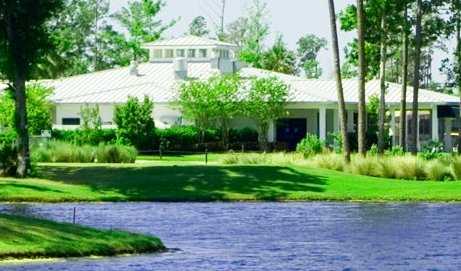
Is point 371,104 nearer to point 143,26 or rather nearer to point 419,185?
point 419,185

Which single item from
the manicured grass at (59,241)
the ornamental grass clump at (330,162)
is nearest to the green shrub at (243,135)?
the ornamental grass clump at (330,162)

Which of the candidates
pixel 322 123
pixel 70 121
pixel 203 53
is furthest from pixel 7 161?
pixel 203 53

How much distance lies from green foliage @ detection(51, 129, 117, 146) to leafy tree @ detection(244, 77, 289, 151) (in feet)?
31.0

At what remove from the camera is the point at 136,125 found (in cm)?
8569

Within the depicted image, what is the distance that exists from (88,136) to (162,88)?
45.8 feet

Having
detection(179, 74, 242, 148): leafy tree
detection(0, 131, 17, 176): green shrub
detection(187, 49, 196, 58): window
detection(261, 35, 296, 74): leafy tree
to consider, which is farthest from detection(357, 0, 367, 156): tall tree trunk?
detection(261, 35, 296, 74): leafy tree

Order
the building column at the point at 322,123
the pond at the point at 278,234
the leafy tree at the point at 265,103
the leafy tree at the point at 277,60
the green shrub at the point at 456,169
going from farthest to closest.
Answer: the leafy tree at the point at 277,60 → the leafy tree at the point at 265,103 → the building column at the point at 322,123 → the green shrub at the point at 456,169 → the pond at the point at 278,234

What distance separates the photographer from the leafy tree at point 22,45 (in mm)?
59375

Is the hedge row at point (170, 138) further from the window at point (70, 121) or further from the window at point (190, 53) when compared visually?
the window at point (190, 53)

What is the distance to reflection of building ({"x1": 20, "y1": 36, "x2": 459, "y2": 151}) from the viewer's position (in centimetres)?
9369

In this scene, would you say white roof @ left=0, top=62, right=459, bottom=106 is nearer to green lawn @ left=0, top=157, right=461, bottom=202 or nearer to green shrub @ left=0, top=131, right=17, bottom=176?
green lawn @ left=0, top=157, right=461, bottom=202

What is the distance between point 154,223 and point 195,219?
78.7 inches

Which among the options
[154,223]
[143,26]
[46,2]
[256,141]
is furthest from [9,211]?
[143,26]

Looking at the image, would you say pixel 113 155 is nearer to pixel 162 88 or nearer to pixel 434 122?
pixel 162 88
